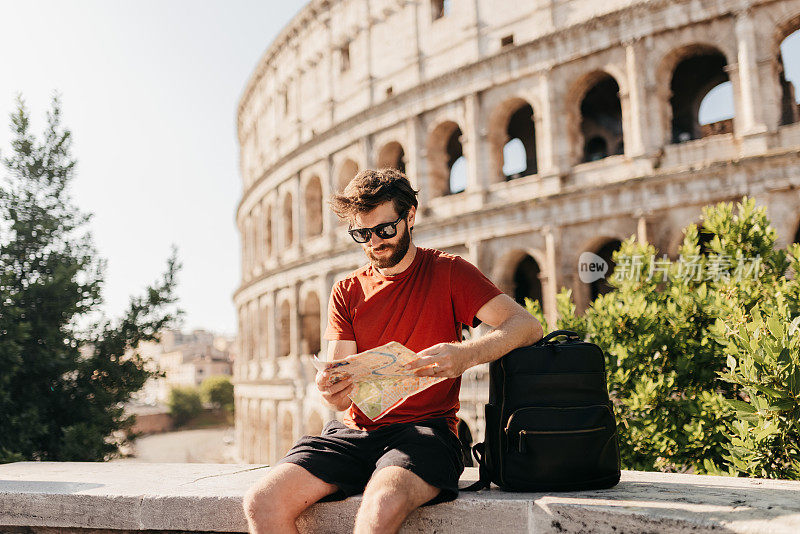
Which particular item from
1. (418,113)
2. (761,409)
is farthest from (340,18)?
(761,409)

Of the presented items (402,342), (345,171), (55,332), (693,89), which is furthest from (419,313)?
(345,171)

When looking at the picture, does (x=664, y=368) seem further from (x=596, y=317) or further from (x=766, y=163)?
(x=766, y=163)

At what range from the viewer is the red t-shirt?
2799mm

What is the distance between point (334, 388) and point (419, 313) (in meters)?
0.51

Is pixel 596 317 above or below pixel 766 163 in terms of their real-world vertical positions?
below

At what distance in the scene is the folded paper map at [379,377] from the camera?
2465 millimetres

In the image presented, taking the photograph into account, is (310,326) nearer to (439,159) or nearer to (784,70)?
(439,159)

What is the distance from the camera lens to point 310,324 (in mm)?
20219

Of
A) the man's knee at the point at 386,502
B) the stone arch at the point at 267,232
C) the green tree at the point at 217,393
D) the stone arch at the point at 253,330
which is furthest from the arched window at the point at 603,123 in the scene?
the green tree at the point at 217,393

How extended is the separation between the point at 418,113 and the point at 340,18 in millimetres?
5398

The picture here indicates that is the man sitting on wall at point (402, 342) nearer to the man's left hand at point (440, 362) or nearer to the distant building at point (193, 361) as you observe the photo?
the man's left hand at point (440, 362)

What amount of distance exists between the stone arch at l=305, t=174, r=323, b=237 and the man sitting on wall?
57.8 ft

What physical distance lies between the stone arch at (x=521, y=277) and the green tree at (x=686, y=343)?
8073 millimetres

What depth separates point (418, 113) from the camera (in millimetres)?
16312
